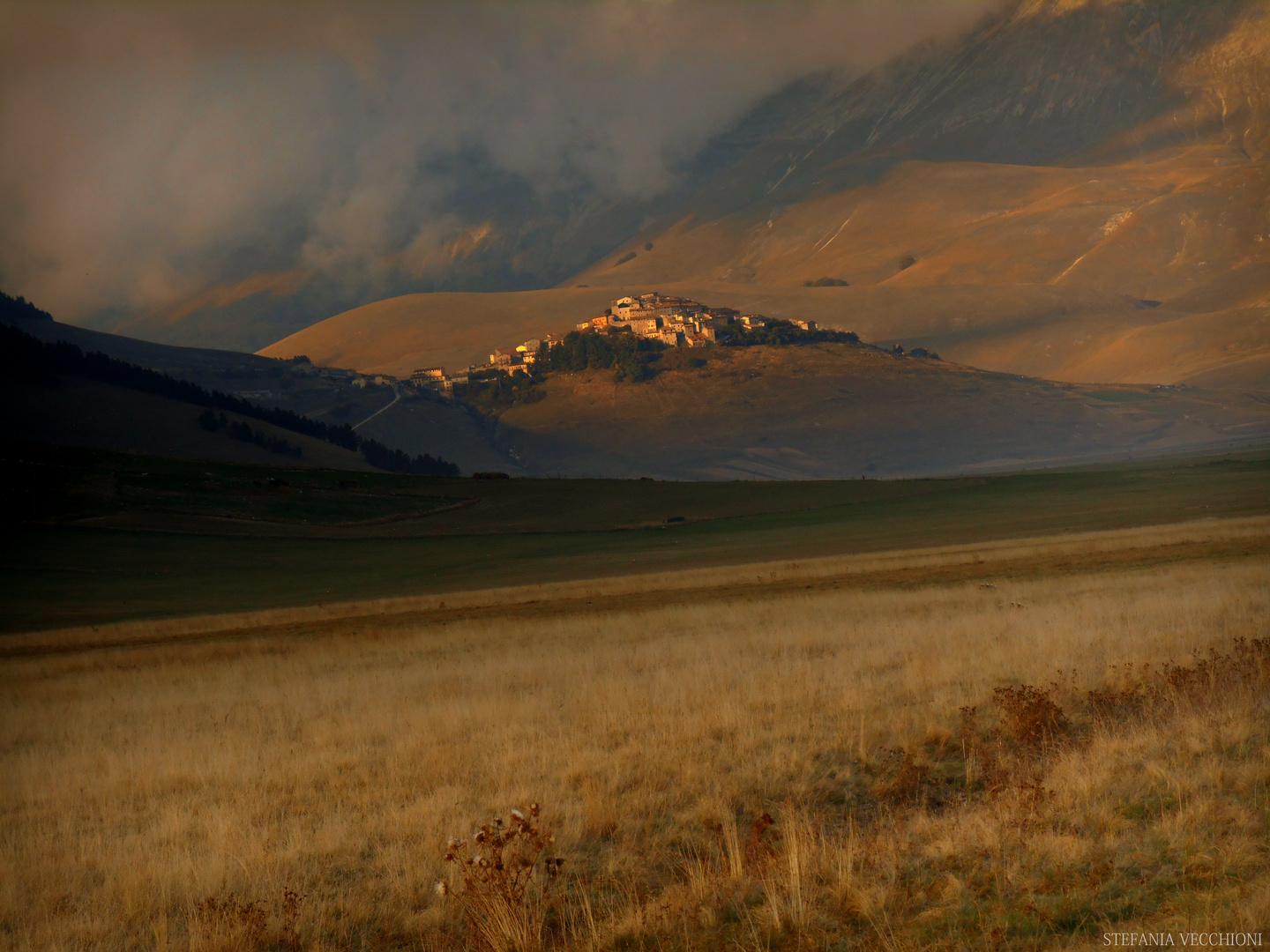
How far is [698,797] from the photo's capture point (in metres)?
10.3

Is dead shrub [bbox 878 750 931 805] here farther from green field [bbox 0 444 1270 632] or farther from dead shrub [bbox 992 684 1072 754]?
green field [bbox 0 444 1270 632]

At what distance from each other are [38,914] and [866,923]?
6.63 m

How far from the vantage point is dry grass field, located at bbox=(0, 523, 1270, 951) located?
724 centimetres

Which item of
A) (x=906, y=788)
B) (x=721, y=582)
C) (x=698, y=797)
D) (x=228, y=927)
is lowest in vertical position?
(x=721, y=582)

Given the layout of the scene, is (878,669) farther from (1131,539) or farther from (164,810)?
(1131,539)

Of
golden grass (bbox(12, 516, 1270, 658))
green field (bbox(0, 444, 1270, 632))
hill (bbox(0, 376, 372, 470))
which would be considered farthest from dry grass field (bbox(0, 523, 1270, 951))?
hill (bbox(0, 376, 372, 470))

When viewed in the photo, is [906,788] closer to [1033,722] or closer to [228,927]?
[1033,722]

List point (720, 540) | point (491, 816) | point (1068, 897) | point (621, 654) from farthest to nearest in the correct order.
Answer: point (720, 540)
point (621, 654)
point (491, 816)
point (1068, 897)

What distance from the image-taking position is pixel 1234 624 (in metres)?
16.7

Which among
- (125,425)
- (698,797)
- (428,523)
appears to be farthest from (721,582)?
(125,425)

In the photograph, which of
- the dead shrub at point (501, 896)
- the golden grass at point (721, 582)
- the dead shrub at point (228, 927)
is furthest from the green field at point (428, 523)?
the dead shrub at point (501, 896)

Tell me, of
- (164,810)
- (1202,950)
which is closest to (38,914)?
(164,810)

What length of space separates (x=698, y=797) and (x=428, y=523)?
2873 inches

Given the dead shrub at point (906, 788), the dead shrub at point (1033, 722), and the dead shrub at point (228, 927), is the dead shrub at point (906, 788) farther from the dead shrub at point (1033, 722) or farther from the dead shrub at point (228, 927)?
the dead shrub at point (228, 927)
